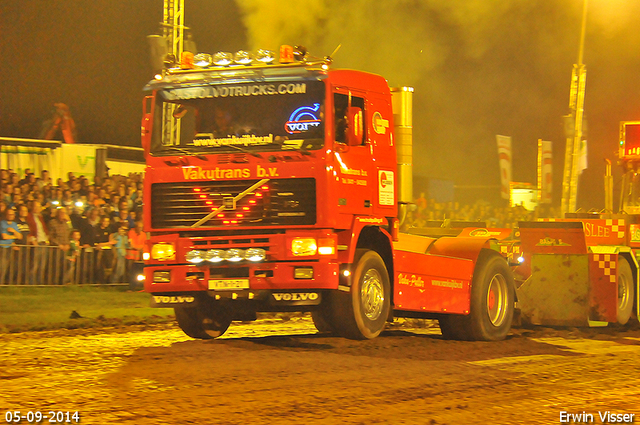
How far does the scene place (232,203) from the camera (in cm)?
1041

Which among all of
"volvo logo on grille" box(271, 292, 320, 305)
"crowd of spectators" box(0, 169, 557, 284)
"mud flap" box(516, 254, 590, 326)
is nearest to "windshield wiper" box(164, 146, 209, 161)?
"volvo logo on grille" box(271, 292, 320, 305)

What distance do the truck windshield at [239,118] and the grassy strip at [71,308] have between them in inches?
167

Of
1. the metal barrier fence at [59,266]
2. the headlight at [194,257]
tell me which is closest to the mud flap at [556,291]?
the headlight at [194,257]

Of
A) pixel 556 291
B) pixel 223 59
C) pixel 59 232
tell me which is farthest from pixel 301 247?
pixel 59 232

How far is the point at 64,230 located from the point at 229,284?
858 cm

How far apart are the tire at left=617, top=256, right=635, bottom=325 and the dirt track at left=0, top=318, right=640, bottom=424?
94.3 inches

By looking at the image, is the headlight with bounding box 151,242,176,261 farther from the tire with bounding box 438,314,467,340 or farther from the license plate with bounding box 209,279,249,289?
the tire with bounding box 438,314,467,340

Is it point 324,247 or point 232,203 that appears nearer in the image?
point 324,247

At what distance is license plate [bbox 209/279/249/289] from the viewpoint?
10.3m

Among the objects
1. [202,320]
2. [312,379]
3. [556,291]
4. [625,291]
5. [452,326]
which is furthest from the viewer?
[625,291]

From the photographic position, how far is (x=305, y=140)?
33.8 ft

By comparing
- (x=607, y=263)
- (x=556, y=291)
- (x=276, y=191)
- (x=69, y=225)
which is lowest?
(x=556, y=291)

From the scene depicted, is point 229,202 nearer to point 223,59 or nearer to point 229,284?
point 229,284

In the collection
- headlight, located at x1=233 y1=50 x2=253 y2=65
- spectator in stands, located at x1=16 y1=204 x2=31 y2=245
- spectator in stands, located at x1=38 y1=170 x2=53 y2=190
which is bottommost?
spectator in stands, located at x1=16 y1=204 x2=31 y2=245
